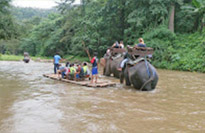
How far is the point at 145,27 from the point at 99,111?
65.7ft

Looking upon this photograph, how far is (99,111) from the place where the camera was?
5758 millimetres

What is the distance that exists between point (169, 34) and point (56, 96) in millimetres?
16535

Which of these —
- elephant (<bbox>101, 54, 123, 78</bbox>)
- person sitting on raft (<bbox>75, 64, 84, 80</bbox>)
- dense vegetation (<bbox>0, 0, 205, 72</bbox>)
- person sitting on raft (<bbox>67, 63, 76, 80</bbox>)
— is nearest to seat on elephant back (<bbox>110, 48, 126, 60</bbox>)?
elephant (<bbox>101, 54, 123, 78</bbox>)

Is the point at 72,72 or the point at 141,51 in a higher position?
the point at 141,51

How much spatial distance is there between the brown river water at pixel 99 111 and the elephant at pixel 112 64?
11.8 ft

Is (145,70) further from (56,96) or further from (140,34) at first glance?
(140,34)

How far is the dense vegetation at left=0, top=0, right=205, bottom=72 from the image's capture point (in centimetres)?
1835

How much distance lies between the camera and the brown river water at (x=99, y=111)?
15.0 ft

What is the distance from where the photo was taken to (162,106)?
20.9ft

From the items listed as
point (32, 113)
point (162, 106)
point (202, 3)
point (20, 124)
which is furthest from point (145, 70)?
point (202, 3)

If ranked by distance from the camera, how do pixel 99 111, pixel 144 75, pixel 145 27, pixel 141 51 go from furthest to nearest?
pixel 145 27 → pixel 141 51 → pixel 144 75 → pixel 99 111

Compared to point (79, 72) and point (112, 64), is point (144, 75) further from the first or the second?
point (112, 64)

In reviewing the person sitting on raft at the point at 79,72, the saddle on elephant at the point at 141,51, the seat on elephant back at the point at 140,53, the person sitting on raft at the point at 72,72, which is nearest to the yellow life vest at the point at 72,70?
the person sitting on raft at the point at 72,72

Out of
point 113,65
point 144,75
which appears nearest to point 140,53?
point 144,75
